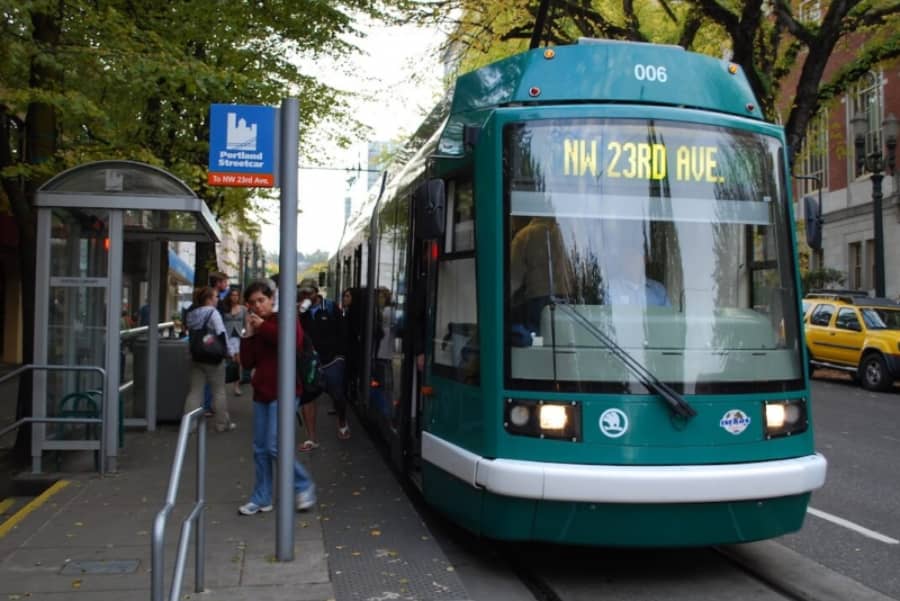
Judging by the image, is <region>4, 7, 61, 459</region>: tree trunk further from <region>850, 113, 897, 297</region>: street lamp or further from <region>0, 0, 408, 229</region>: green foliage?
<region>850, 113, 897, 297</region>: street lamp

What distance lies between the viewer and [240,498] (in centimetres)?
766

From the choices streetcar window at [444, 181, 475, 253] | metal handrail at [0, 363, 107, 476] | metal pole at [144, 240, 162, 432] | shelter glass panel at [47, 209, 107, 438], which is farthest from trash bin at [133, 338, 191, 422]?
streetcar window at [444, 181, 475, 253]

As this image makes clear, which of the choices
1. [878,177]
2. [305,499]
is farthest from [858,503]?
[878,177]

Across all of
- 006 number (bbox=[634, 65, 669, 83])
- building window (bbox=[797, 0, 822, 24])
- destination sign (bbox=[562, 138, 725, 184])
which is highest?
building window (bbox=[797, 0, 822, 24])

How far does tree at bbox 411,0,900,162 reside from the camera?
1755cm

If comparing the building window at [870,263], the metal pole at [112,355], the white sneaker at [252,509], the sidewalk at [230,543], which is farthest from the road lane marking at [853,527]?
the building window at [870,263]

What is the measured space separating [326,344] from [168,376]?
2586 mm

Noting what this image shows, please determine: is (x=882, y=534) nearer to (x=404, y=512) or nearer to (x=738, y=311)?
(x=738, y=311)

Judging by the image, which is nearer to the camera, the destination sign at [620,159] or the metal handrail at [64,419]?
the destination sign at [620,159]

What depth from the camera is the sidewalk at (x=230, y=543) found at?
5281 millimetres

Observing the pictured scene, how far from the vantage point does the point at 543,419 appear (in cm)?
524

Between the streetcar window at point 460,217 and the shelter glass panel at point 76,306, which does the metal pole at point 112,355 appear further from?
the streetcar window at point 460,217

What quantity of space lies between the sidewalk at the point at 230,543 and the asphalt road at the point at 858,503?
102 inches

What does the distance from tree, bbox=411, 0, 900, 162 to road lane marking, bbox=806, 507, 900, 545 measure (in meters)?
10.6
